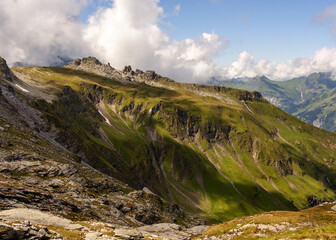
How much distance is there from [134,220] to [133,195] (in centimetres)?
2295

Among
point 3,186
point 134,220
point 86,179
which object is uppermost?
point 86,179

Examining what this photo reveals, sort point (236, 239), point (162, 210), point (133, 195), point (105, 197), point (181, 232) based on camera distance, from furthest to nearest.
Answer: point (162, 210), point (133, 195), point (105, 197), point (181, 232), point (236, 239)

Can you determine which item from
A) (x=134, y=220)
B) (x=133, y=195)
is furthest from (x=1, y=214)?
(x=133, y=195)

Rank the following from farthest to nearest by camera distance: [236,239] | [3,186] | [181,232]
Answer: [181,232]
[3,186]
[236,239]

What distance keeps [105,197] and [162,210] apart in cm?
3942

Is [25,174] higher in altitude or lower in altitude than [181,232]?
higher

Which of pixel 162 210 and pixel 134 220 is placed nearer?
pixel 134 220

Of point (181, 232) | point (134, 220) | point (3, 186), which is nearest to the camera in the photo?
point (3, 186)

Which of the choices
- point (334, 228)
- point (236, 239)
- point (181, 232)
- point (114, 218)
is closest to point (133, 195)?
point (114, 218)

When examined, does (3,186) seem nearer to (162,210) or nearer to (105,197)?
(105,197)

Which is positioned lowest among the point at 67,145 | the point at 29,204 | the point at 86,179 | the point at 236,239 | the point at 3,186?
the point at 236,239

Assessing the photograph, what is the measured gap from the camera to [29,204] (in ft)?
158

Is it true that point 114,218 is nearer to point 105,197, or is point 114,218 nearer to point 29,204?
point 105,197

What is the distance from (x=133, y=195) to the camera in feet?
348
